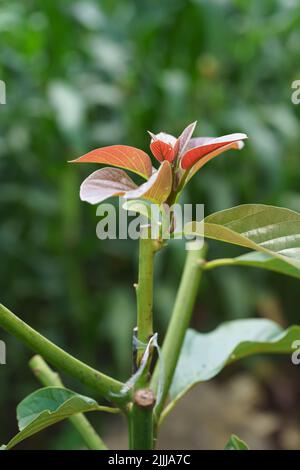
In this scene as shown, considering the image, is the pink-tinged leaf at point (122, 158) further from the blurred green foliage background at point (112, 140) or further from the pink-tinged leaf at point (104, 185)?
the blurred green foliage background at point (112, 140)

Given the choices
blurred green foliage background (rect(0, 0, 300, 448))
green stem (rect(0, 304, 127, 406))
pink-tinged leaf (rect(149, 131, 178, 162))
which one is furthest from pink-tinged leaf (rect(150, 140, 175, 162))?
blurred green foliage background (rect(0, 0, 300, 448))

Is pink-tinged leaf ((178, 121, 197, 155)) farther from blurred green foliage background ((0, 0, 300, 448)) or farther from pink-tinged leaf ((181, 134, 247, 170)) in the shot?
blurred green foliage background ((0, 0, 300, 448))

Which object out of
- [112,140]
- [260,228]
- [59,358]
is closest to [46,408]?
[59,358]

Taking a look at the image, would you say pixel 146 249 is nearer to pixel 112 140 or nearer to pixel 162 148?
pixel 162 148

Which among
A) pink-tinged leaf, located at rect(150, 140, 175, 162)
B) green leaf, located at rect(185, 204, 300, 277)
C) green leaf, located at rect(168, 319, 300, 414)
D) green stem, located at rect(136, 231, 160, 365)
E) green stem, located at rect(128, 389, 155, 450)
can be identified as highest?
pink-tinged leaf, located at rect(150, 140, 175, 162)

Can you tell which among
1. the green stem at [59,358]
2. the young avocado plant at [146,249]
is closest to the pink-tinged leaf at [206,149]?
the young avocado plant at [146,249]

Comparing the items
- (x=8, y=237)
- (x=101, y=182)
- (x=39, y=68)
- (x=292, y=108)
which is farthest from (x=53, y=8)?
(x=101, y=182)
